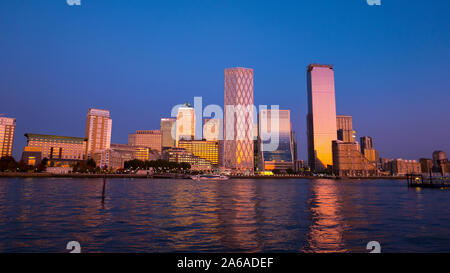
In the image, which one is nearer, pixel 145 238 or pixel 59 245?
pixel 59 245

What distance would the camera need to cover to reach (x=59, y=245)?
59.5ft

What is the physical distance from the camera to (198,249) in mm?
17484

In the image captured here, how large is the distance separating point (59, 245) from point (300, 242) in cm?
1454

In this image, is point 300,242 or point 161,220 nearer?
point 300,242
